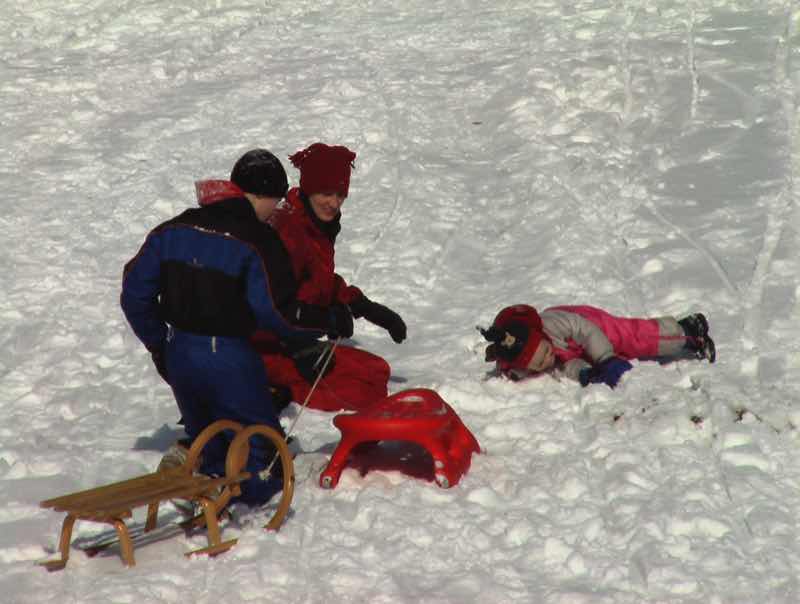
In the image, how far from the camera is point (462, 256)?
8320 mm

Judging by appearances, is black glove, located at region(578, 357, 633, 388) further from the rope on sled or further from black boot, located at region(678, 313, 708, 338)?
the rope on sled

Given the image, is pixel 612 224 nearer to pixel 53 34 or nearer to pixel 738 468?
pixel 738 468

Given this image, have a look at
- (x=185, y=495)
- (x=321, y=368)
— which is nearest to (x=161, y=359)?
(x=185, y=495)

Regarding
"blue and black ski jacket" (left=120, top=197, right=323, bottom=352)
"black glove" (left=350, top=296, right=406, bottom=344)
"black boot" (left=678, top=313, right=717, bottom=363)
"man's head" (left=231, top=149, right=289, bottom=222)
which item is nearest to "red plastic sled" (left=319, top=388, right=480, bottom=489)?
"blue and black ski jacket" (left=120, top=197, right=323, bottom=352)

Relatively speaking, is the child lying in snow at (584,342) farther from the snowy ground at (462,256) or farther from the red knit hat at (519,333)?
the snowy ground at (462,256)

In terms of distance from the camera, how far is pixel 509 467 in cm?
534

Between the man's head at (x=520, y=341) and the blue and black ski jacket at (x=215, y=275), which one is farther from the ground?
the blue and black ski jacket at (x=215, y=275)

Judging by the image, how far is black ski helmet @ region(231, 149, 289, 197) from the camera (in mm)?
5000

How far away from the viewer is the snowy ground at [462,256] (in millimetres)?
4586

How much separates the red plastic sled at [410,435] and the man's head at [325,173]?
1.15m

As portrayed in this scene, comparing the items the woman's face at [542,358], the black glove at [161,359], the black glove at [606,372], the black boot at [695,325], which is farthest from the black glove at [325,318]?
the black boot at [695,325]

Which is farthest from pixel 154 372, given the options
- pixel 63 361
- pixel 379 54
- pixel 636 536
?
pixel 379 54

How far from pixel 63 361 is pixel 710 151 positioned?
5414mm

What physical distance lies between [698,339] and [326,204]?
196 cm
